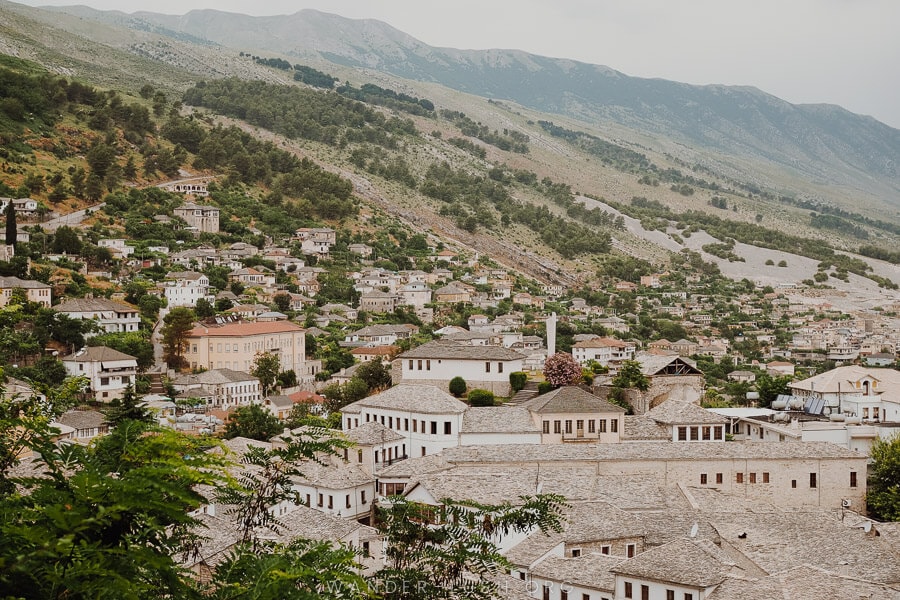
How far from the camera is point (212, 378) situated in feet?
157

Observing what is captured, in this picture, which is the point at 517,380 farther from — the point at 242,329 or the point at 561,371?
the point at 242,329

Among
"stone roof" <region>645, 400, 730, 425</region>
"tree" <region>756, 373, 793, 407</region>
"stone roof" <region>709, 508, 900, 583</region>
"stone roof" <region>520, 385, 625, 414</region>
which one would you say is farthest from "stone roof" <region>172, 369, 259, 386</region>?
"stone roof" <region>709, 508, 900, 583</region>

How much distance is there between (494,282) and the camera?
8931cm

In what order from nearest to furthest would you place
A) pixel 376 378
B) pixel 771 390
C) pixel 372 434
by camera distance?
pixel 372 434
pixel 376 378
pixel 771 390

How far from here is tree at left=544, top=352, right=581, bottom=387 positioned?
113ft

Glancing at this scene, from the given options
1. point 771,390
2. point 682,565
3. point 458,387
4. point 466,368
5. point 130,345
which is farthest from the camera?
point 130,345

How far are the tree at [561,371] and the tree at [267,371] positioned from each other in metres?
20.0

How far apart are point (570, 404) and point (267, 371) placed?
23.3 metres

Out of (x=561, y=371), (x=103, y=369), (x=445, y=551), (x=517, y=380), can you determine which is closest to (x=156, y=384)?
(x=103, y=369)

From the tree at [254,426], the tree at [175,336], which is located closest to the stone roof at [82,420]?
the tree at [254,426]

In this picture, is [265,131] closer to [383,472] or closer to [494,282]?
[494,282]

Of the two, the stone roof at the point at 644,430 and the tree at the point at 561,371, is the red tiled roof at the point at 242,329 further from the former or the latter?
the stone roof at the point at 644,430

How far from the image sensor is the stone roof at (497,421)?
1188 inches

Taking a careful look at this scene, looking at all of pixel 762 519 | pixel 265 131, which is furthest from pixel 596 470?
pixel 265 131
